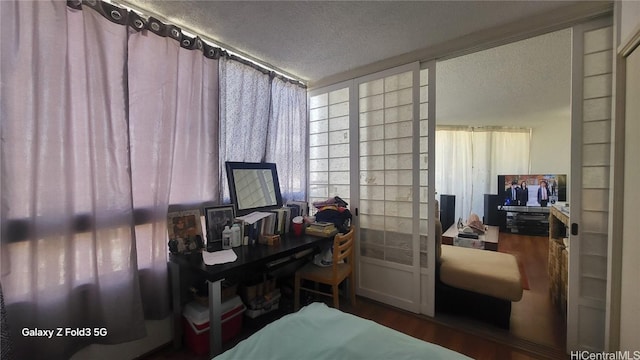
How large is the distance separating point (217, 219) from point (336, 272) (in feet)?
3.31

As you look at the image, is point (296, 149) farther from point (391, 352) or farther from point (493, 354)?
point (493, 354)

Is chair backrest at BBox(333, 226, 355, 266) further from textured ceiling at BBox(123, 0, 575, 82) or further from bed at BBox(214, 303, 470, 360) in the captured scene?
textured ceiling at BBox(123, 0, 575, 82)

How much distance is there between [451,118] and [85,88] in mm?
4957

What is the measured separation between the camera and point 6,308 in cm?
117

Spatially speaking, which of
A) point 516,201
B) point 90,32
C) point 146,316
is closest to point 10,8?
point 90,32

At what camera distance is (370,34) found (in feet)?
6.13

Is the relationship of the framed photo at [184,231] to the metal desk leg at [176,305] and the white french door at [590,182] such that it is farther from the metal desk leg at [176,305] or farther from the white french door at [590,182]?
the white french door at [590,182]

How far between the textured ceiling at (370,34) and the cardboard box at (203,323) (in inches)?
77.3

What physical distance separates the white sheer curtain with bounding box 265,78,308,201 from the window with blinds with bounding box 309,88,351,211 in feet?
0.31

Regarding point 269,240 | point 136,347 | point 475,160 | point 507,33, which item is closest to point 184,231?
A: point 269,240

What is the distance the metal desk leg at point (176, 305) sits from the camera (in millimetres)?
1712

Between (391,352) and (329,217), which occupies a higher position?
(329,217)

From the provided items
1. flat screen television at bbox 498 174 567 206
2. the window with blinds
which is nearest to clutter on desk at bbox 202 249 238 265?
the window with blinds

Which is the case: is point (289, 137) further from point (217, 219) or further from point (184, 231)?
point (184, 231)
